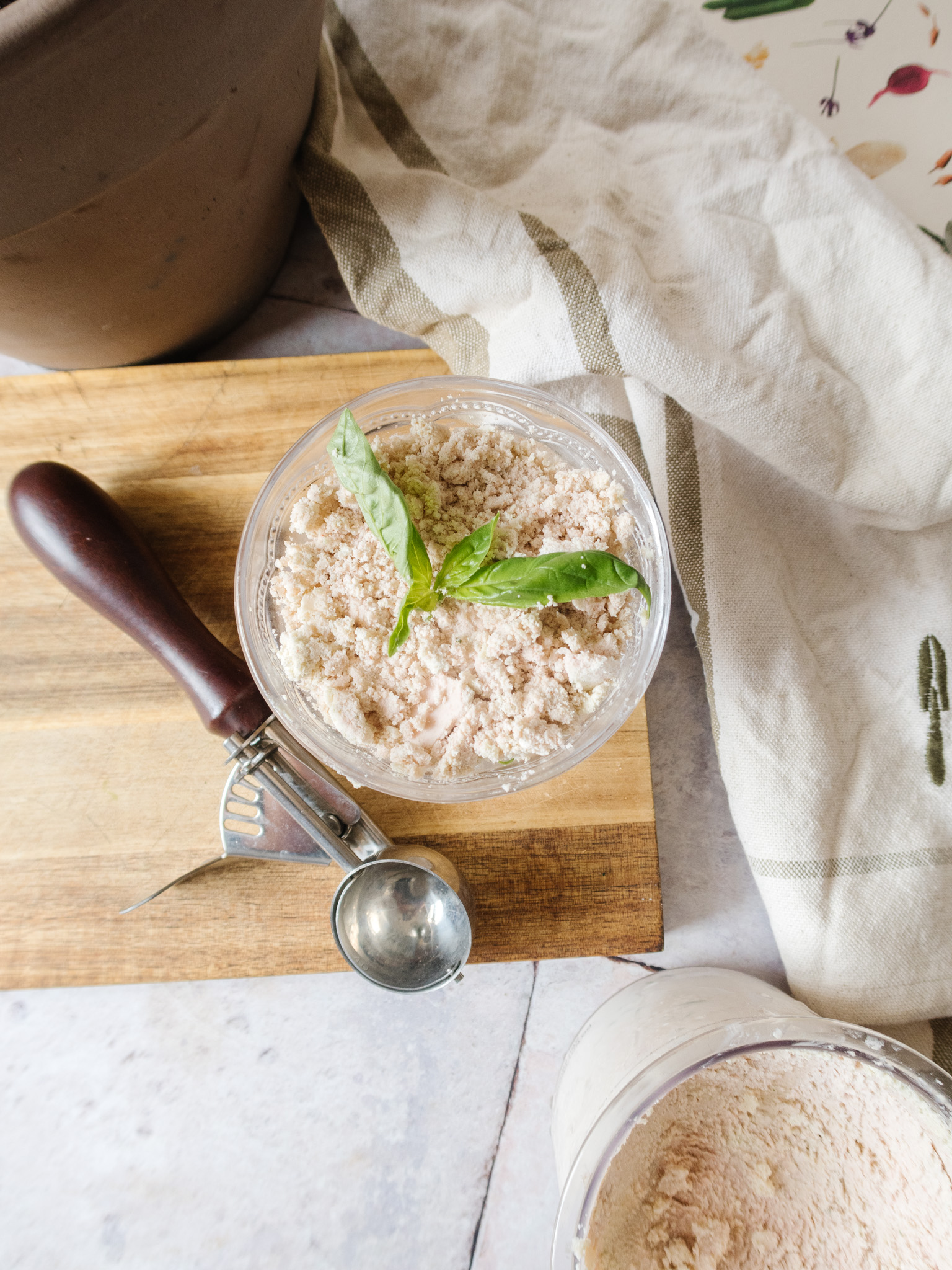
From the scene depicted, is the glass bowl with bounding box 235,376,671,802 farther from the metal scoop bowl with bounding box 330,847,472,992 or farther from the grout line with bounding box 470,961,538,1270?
the grout line with bounding box 470,961,538,1270

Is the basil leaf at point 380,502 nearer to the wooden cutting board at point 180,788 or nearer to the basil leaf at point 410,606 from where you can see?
the basil leaf at point 410,606

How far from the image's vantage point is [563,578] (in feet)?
2.25

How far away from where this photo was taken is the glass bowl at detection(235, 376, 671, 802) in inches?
32.7

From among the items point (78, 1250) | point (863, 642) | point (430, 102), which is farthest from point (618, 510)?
point (78, 1250)

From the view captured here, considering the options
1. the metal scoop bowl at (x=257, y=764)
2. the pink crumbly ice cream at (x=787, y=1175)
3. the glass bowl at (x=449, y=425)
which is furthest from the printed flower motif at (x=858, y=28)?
the pink crumbly ice cream at (x=787, y=1175)

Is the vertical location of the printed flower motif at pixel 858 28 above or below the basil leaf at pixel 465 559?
above

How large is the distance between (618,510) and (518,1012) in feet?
2.35

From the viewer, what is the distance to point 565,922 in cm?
99

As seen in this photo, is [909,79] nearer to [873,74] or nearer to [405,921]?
[873,74]

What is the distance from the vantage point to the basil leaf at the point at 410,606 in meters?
0.72

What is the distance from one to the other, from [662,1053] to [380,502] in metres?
0.63

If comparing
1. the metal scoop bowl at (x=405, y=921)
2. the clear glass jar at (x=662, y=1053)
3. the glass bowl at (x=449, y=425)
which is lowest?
the clear glass jar at (x=662, y=1053)

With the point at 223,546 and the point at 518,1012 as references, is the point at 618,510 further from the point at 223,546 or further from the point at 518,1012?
the point at 518,1012

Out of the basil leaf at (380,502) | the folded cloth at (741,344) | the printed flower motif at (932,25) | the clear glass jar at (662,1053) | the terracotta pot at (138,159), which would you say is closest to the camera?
the terracotta pot at (138,159)
